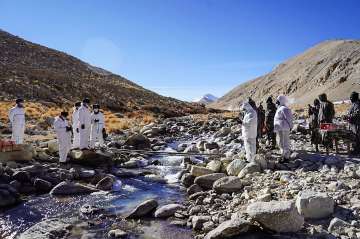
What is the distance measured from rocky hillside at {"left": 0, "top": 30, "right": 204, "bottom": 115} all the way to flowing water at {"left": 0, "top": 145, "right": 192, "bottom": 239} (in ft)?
102

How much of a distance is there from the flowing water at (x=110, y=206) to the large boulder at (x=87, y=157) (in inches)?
70.1

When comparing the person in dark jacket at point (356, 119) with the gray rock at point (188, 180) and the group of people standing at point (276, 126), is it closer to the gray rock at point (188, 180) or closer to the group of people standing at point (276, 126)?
the group of people standing at point (276, 126)

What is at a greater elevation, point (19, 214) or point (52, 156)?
point (52, 156)

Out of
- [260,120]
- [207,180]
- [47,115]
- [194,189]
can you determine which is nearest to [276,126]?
[207,180]

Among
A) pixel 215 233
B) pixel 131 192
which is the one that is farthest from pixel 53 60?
pixel 215 233

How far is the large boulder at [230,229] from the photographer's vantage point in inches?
295

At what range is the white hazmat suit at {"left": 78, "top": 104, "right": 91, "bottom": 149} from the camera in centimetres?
1554

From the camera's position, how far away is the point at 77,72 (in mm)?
69688

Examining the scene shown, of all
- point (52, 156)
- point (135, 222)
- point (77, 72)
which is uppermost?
point (77, 72)

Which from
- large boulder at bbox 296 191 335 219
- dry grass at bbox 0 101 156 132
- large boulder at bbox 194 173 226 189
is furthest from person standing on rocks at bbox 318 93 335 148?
dry grass at bbox 0 101 156 132

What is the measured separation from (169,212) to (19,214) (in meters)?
3.34

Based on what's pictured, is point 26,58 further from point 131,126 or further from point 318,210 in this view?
point 318,210

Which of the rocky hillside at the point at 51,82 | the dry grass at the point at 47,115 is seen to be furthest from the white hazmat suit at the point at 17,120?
the rocky hillside at the point at 51,82

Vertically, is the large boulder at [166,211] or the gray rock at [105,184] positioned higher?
the gray rock at [105,184]
